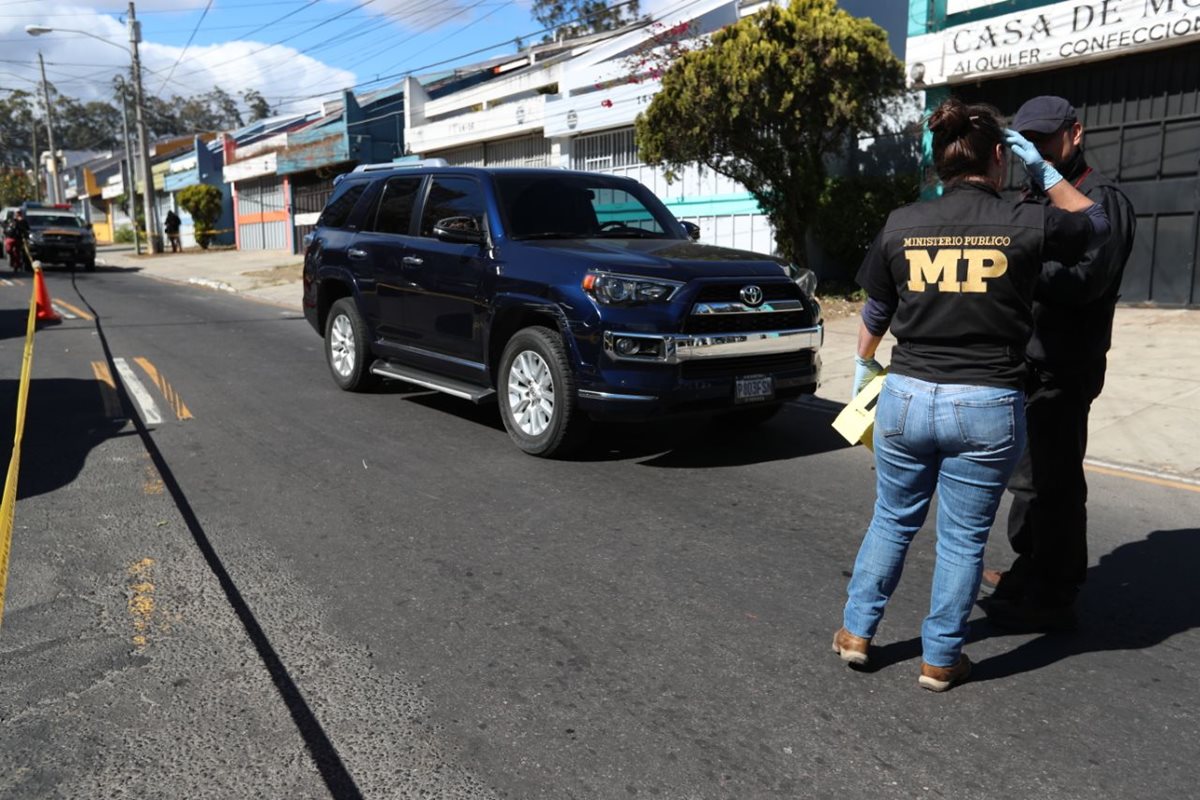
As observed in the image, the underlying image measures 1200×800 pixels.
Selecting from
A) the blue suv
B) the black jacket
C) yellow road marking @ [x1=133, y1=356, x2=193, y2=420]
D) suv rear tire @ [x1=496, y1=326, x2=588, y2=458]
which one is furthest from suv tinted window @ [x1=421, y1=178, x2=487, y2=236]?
the black jacket

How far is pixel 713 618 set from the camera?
13.5 feet

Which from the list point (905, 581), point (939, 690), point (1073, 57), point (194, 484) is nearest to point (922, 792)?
point (939, 690)

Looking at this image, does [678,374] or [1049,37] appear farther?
[1049,37]

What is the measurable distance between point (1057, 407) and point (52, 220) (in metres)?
33.1

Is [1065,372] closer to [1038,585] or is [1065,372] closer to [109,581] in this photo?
[1038,585]

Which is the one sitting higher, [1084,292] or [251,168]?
[251,168]

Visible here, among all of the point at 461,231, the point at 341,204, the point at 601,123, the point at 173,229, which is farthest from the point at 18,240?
the point at 461,231

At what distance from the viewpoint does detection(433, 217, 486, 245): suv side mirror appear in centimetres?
714

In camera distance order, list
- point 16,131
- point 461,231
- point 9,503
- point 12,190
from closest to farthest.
Answer: point 9,503, point 461,231, point 12,190, point 16,131

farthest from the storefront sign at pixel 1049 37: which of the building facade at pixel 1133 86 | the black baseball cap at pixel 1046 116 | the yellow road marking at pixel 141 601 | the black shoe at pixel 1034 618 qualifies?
the yellow road marking at pixel 141 601

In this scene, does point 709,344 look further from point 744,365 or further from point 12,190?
point 12,190

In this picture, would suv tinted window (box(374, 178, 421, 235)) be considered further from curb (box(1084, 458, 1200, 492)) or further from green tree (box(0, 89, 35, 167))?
green tree (box(0, 89, 35, 167))

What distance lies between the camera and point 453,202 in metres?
7.75

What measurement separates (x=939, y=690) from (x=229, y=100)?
11342 cm
